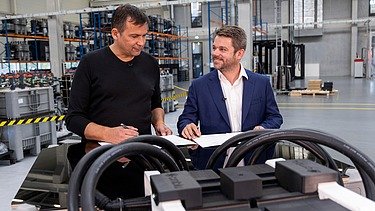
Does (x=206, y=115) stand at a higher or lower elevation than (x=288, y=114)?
higher

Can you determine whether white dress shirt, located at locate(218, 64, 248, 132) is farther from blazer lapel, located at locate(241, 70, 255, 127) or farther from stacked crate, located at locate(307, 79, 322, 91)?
stacked crate, located at locate(307, 79, 322, 91)

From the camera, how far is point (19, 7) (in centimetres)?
1962

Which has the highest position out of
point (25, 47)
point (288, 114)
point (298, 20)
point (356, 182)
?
point (298, 20)

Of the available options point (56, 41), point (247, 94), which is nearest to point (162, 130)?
point (247, 94)

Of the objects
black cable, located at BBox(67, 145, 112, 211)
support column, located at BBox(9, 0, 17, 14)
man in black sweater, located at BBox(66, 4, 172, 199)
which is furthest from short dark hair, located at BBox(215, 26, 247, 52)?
support column, located at BBox(9, 0, 17, 14)

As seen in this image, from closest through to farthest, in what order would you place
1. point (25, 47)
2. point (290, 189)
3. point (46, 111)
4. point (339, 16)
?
point (290, 189) < point (46, 111) < point (25, 47) < point (339, 16)

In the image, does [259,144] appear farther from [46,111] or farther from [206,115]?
[46,111]

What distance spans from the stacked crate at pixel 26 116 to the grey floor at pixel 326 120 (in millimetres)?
268

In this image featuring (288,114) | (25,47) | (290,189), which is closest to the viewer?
(290,189)

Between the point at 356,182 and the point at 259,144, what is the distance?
2.10 ft

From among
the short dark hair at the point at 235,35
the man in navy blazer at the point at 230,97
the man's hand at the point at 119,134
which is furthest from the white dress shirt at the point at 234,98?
the man's hand at the point at 119,134

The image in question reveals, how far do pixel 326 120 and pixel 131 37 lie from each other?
273 inches

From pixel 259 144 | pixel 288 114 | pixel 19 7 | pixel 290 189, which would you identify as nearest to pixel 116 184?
pixel 259 144

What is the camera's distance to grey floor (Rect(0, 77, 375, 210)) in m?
4.96
